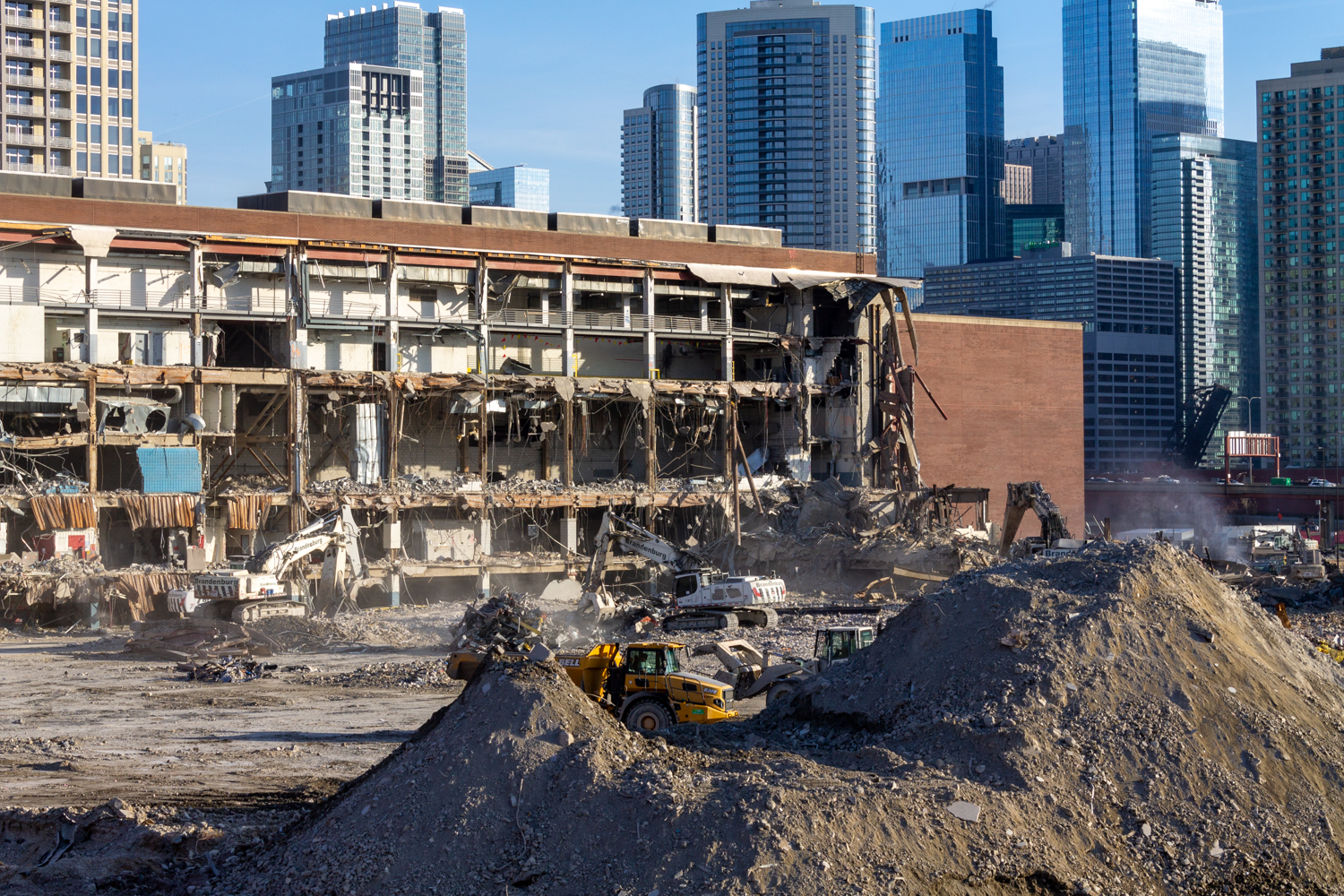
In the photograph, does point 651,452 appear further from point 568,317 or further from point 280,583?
point 280,583

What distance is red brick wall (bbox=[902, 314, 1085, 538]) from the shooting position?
73.9 metres

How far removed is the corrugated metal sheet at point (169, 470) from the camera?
167ft

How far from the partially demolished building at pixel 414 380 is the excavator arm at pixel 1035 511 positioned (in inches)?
409

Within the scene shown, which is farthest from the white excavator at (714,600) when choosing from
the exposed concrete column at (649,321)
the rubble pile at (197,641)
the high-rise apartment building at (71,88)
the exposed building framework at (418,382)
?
the high-rise apartment building at (71,88)

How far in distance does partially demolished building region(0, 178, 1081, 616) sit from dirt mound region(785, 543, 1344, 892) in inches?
1309

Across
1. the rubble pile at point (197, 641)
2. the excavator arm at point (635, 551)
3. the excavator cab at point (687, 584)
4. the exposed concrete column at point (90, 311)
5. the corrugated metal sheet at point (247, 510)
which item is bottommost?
the rubble pile at point (197, 641)

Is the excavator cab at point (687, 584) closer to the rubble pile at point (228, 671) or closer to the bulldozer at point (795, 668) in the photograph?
the bulldozer at point (795, 668)

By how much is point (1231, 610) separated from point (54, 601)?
37968 millimetres

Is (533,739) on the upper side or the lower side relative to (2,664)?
upper

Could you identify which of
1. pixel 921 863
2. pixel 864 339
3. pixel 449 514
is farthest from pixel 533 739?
pixel 864 339

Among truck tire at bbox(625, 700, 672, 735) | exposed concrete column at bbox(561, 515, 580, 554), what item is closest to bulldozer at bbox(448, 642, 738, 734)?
truck tire at bbox(625, 700, 672, 735)

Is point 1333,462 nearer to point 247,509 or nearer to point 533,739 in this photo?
point 247,509

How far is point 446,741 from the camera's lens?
53.2ft

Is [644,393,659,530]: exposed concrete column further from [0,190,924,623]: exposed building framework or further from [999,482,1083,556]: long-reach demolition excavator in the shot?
[999,482,1083,556]: long-reach demolition excavator
